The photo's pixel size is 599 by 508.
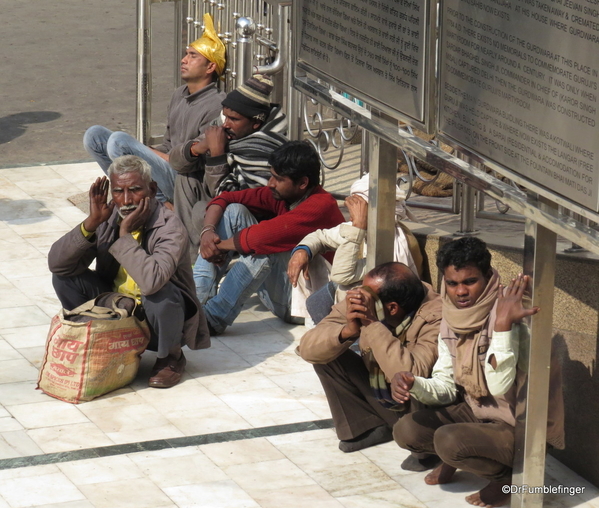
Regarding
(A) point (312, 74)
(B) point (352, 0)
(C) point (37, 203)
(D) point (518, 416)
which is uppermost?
(B) point (352, 0)

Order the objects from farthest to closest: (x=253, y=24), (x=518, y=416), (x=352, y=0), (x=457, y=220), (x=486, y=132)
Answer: (x=253, y=24) → (x=457, y=220) → (x=352, y=0) → (x=518, y=416) → (x=486, y=132)

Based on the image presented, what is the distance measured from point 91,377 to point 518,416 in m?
2.22

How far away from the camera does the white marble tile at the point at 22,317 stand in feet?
22.9

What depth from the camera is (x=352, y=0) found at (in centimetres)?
504

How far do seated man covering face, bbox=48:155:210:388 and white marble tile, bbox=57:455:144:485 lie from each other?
83 centimetres

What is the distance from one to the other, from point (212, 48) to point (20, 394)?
2.85m

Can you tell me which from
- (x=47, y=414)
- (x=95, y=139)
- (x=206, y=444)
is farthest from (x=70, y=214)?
(x=206, y=444)

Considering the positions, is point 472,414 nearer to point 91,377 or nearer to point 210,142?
point 91,377

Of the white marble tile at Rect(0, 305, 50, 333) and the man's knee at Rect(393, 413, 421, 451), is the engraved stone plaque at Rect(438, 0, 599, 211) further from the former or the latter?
the white marble tile at Rect(0, 305, 50, 333)

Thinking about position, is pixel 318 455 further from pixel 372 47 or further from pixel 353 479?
pixel 372 47

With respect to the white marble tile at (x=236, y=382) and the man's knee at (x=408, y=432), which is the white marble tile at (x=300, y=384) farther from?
the man's knee at (x=408, y=432)

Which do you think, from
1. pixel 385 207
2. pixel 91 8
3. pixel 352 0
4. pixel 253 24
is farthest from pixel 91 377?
pixel 91 8

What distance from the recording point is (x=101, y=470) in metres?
5.23

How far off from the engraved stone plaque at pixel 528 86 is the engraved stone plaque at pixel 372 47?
0.56ft
